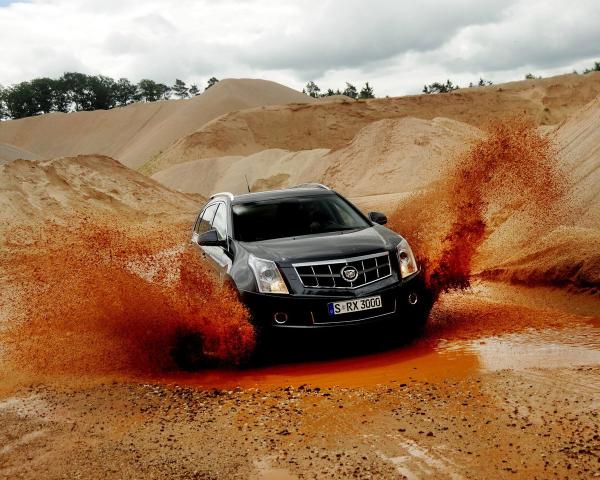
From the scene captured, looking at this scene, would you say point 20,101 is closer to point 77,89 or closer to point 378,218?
point 77,89

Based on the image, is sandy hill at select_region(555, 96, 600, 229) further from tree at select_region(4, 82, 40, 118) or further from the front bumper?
tree at select_region(4, 82, 40, 118)

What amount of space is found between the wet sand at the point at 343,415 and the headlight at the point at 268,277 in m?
Answer: 0.57

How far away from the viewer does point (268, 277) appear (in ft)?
23.5

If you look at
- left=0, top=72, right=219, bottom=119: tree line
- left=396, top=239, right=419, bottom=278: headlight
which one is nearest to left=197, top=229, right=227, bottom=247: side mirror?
left=396, top=239, right=419, bottom=278: headlight

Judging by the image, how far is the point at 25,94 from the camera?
4375 inches

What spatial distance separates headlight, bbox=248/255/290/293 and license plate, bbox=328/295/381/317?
45 cm

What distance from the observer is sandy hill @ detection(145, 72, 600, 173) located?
59.5 m

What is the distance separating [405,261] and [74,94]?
381 feet

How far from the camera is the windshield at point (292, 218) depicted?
26.6ft

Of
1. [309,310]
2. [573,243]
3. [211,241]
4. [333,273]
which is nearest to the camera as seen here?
[309,310]

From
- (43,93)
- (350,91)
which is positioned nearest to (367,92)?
(350,91)

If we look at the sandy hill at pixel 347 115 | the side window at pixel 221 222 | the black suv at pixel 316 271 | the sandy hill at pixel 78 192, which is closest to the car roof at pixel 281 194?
the side window at pixel 221 222

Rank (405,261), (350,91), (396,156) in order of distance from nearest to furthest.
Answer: (405,261), (396,156), (350,91)

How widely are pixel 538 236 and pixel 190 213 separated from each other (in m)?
21.4
